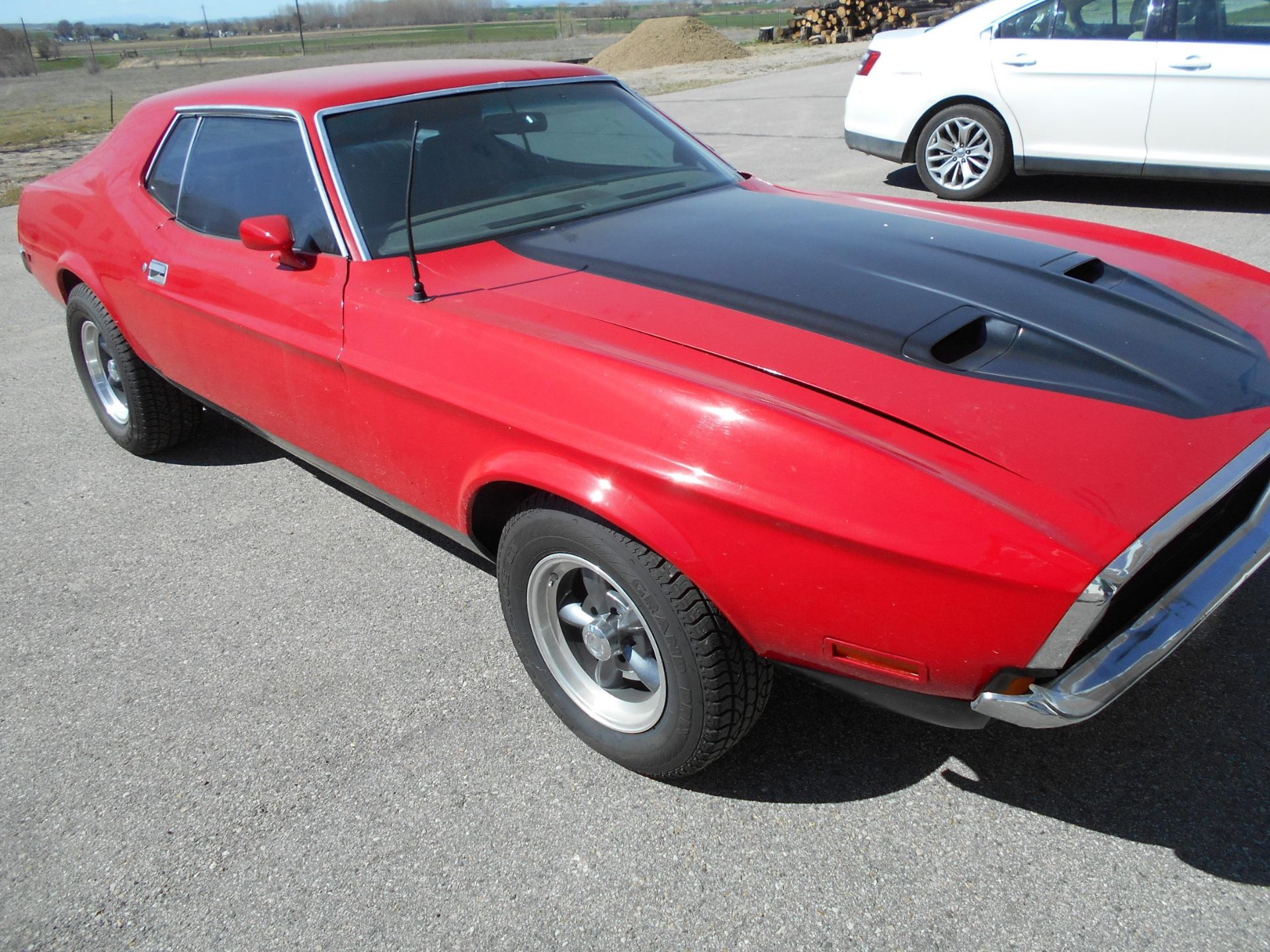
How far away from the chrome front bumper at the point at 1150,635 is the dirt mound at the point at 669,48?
2218cm

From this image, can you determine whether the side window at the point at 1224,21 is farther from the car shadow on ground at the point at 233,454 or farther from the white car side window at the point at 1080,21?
the car shadow on ground at the point at 233,454

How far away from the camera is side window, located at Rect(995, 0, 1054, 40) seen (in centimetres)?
659

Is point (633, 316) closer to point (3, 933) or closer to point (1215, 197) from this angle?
point (3, 933)

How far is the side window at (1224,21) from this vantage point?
19.5ft

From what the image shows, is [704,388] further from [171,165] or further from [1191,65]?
[1191,65]

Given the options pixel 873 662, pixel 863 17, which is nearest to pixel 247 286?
pixel 873 662

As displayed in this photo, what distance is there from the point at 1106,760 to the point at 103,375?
4101mm

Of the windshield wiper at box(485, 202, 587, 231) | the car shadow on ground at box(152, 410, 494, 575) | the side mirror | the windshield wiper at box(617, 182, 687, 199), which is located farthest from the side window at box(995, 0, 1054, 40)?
the side mirror

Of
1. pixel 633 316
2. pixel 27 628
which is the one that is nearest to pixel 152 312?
pixel 27 628

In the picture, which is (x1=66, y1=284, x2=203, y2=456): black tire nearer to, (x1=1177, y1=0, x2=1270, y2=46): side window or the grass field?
(x1=1177, y1=0, x2=1270, y2=46): side window

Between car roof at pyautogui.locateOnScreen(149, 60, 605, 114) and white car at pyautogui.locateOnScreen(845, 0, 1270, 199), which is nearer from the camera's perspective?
car roof at pyautogui.locateOnScreen(149, 60, 605, 114)

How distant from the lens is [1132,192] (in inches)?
278

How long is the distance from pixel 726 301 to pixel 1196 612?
1.18 metres

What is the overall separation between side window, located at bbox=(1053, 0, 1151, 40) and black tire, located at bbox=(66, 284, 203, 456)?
5.89 m
